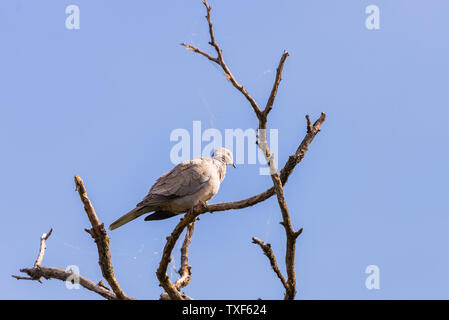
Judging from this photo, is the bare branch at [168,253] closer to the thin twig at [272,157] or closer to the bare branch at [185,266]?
the thin twig at [272,157]

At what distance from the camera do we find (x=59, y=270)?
809cm

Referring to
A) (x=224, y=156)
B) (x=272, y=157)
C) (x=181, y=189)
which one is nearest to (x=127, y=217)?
(x=181, y=189)

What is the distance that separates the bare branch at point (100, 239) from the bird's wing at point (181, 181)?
1787 millimetres

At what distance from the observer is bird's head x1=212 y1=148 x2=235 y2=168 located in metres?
10.0

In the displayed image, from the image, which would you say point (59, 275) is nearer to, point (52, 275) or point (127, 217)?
point (52, 275)

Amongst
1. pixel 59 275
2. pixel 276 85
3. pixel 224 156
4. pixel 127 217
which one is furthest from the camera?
pixel 224 156

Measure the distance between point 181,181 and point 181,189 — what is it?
0.50 feet

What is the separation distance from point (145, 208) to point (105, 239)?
6.76 feet

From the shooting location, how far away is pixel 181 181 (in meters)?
9.30

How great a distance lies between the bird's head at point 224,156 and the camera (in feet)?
32.9
